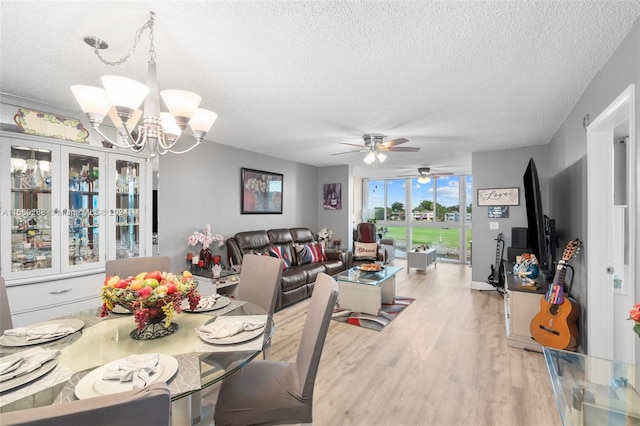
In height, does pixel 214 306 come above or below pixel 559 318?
above

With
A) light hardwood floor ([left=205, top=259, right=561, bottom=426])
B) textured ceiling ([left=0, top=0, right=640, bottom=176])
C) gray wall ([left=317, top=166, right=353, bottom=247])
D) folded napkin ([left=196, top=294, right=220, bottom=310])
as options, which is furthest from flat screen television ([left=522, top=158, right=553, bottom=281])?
gray wall ([left=317, top=166, right=353, bottom=247])

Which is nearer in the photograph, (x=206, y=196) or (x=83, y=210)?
(x=83, y=210)

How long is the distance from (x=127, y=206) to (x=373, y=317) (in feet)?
10.8

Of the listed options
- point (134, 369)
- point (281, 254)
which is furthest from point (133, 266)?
point (281, 254)

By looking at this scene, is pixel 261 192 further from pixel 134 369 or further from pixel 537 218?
pixel 134 369

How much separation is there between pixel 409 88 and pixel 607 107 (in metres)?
1.34

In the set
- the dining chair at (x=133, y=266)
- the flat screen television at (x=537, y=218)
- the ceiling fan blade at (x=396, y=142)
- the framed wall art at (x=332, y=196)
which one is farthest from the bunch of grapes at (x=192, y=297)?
the framed wall art at (x=332, y=196)

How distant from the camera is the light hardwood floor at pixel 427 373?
80.7 inches

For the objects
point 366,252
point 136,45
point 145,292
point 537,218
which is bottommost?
point 366,252

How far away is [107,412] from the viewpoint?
25.0 inches

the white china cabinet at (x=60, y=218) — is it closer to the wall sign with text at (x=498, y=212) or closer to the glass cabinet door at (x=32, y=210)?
the glass cabinet door at (x=32, y=210)

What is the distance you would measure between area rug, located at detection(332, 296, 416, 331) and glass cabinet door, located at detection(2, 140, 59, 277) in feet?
10.4

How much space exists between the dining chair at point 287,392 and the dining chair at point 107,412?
0.82 metres

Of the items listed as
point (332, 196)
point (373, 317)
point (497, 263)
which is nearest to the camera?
point (373, 317)
